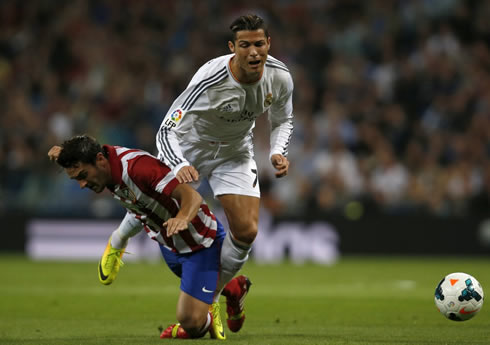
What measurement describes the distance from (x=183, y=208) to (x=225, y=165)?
1.77 m

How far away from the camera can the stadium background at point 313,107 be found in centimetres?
1514

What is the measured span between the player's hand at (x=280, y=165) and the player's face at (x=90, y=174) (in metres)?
1.31

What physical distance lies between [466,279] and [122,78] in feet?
38.0

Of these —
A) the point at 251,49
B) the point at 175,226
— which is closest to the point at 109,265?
the point at 175,226

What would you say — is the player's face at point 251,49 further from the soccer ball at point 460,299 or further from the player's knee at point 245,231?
the soccer ball at point 460,299

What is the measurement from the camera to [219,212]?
48.6 ft

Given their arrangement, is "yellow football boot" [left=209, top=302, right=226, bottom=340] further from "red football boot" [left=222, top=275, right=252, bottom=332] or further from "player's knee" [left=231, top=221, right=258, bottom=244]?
"player's knee" [left=231, top=221, right=258, bottom=244]

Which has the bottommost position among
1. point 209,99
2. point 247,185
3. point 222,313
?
point 222,313

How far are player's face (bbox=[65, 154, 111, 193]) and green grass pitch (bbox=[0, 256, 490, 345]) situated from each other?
1153 millimetres

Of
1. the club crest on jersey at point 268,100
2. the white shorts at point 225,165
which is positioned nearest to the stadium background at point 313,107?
the white shorts at point 225,165

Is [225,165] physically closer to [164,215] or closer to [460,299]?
[164,215]

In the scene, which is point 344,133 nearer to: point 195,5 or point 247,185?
point 195,5

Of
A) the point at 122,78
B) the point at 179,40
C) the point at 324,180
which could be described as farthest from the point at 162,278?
the point at 179,40

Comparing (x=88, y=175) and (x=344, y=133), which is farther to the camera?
(x=344, y=133)
